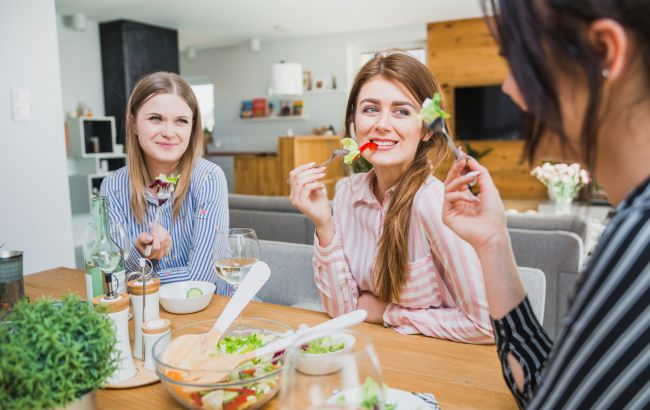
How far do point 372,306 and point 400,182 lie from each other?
0.36m

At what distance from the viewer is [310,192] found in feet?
4.50

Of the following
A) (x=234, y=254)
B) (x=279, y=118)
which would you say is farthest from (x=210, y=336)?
(x=279, y=118)

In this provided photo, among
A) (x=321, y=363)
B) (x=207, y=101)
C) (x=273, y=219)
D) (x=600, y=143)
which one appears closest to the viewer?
(x=321, y=363)

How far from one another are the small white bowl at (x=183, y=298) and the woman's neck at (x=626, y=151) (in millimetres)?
1030

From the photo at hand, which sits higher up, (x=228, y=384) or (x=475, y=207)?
(x=475, y=207)

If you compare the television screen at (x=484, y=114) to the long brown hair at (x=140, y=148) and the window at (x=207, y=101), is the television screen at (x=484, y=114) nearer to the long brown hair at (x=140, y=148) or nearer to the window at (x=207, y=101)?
the window at (x=207, y=101)

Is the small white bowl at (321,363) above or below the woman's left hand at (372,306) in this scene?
above

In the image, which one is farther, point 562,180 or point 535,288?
point 562,180

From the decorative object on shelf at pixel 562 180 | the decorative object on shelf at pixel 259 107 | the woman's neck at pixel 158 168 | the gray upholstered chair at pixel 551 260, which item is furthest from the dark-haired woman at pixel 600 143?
the decorative object on shelf at pixel 259 107

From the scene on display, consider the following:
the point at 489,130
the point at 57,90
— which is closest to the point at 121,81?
the point at 57,90

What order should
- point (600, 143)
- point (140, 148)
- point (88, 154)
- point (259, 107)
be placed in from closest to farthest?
point (600, 143), point (140, 148), point (88, 154), point (259, 107)

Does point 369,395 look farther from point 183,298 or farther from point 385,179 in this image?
point 385,179

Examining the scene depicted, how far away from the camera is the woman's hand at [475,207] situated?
0.90 metres

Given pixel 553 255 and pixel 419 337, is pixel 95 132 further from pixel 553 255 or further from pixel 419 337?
pixel 419 337
